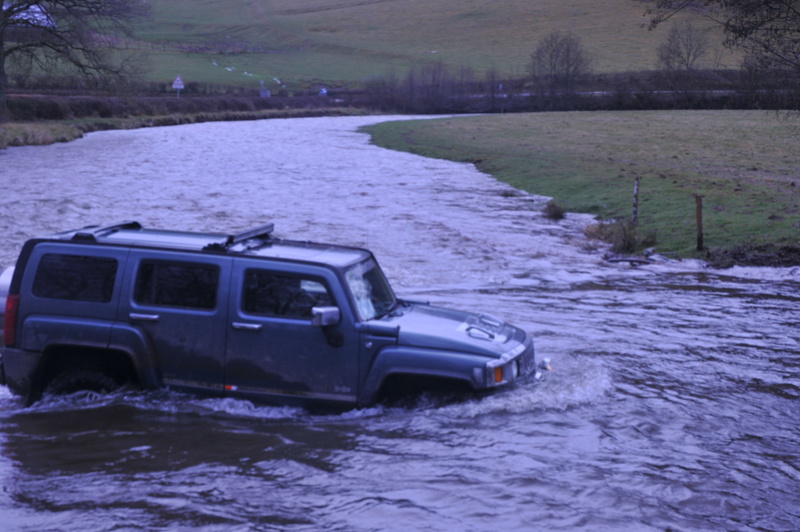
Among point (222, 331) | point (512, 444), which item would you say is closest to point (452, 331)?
point (512, 444)

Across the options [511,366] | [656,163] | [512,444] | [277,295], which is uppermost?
[656,163]

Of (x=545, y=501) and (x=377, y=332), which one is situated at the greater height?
(x=377, y=332)

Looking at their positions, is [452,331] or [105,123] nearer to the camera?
[452,331]

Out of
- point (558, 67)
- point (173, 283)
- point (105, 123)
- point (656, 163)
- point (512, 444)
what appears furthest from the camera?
point (558, 67)

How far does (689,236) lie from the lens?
1939cm

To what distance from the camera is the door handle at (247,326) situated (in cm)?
755

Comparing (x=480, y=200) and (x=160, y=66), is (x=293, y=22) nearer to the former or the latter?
(x=160, y=66)

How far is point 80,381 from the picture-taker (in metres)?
7.90

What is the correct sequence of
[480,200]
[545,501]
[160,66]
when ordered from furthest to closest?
[160,66], [480,200], [545,501]

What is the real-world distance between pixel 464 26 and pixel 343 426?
152105 millimetres

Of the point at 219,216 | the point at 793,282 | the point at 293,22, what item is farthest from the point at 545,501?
the point at 293,22

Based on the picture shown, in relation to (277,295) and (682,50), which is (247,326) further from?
(682,50)

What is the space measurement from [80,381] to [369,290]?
264cm

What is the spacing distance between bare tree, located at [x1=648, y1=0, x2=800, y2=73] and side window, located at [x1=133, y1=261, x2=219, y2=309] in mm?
10544
